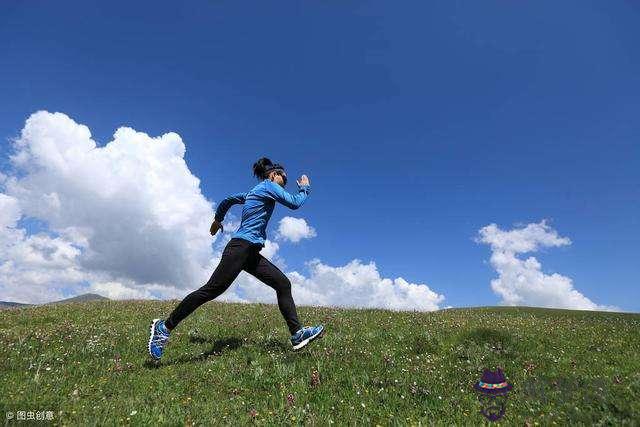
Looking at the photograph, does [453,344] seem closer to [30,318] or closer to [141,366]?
[141,366]

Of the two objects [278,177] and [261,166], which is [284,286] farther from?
[261,166]

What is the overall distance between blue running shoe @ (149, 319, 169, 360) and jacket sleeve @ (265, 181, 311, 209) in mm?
3346

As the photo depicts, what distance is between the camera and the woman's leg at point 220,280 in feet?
27.6

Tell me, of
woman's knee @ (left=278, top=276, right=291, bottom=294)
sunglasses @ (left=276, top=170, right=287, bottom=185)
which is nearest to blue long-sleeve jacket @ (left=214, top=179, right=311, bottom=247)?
sunglasses @ (left=276, top=170, right=287, bottom=185)

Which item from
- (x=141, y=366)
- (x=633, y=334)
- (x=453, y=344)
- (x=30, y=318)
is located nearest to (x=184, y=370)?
(x=141, y=366)

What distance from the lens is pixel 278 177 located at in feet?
31.4

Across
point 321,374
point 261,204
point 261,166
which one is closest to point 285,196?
point 261,204

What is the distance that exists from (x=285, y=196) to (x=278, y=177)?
2.85ft

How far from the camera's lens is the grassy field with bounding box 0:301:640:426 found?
553 centimetres

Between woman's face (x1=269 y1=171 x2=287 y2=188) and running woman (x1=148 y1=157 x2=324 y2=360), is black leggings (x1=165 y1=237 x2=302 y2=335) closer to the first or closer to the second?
running woman (x1=148 y1=157 x2=324 y2=360)

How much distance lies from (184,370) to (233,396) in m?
1.82

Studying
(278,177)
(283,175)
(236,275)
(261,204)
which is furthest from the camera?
(283,175)

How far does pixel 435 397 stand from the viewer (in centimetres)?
620

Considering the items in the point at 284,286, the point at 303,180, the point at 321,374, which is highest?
the point at 303,180
